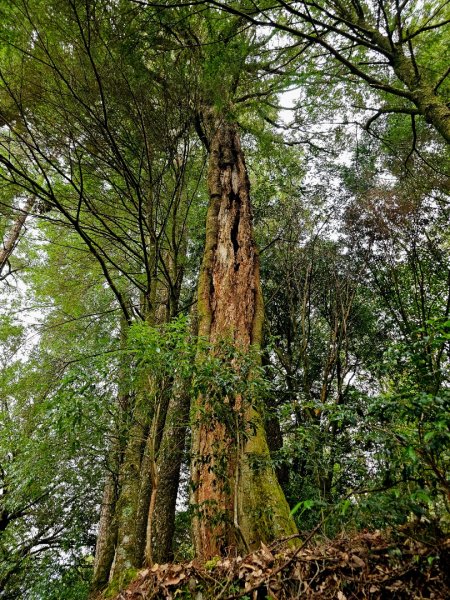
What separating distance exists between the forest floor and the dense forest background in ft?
0.35

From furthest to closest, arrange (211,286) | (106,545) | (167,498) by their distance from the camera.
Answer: (106,545) < (167,498) < (211,286)

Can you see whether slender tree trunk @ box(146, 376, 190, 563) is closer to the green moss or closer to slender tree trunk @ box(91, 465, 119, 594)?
slender tree trunk @ box(91, 465, 119, 594)

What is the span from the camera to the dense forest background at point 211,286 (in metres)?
2.71

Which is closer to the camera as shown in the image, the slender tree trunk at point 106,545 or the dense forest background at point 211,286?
the dense forest background at point 211,286

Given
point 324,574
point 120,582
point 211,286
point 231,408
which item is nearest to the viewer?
point 324,574

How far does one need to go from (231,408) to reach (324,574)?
1.30 m

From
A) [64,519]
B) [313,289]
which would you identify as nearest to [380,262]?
[313,289]

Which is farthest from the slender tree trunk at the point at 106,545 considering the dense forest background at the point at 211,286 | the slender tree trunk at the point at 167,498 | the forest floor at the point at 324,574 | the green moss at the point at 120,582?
the forest floor at the point at 324,574

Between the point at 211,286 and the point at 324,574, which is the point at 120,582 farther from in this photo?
the point at 211,286

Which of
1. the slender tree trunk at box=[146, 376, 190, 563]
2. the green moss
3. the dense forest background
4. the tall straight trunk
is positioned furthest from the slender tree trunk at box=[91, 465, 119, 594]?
the tall straight trunk

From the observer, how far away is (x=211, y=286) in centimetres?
448

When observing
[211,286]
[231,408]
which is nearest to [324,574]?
[231,408]

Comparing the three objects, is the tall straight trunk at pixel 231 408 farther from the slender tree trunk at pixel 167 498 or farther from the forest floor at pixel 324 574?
the slender tree trunk at pixel 167 498

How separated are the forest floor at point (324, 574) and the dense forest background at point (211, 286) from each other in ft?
0.35
